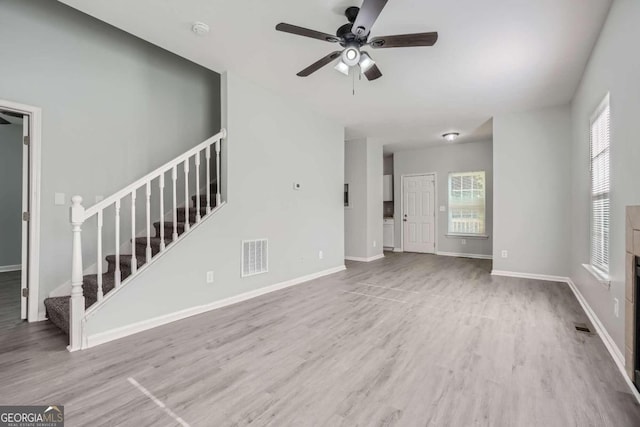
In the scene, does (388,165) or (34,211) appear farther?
(388,165)

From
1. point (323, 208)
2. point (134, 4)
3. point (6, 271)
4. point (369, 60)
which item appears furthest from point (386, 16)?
point (6, 271)

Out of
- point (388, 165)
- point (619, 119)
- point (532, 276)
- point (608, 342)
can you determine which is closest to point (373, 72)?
point (619, 119)

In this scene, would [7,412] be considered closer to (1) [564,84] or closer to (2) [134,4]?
(2) [134,4]

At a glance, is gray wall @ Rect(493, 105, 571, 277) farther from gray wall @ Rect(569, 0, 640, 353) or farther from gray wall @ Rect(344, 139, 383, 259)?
gray wall @ Rect(344, 139, 383, 259)

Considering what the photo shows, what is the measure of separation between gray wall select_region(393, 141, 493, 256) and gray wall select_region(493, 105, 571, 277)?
2.08m

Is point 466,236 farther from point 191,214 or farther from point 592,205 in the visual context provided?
point 191,214

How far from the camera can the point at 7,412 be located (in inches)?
Answer: 64.2

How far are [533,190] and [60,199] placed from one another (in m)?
6.45

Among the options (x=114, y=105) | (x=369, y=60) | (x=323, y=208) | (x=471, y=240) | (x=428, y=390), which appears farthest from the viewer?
(x=471, y=240)

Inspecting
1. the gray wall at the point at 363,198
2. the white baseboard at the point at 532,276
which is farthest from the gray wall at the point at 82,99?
the white baseboard at the point at 532,276

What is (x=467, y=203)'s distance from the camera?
727 centimetres

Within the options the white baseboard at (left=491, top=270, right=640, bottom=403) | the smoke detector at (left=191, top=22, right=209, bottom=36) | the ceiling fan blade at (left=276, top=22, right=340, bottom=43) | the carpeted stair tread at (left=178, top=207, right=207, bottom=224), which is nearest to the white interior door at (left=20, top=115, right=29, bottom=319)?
the carpeted stair tread at (left=178, top=207, right=207, bottom=224)

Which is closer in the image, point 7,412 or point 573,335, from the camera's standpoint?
point 7,412

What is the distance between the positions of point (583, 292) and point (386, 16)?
3.84 m
